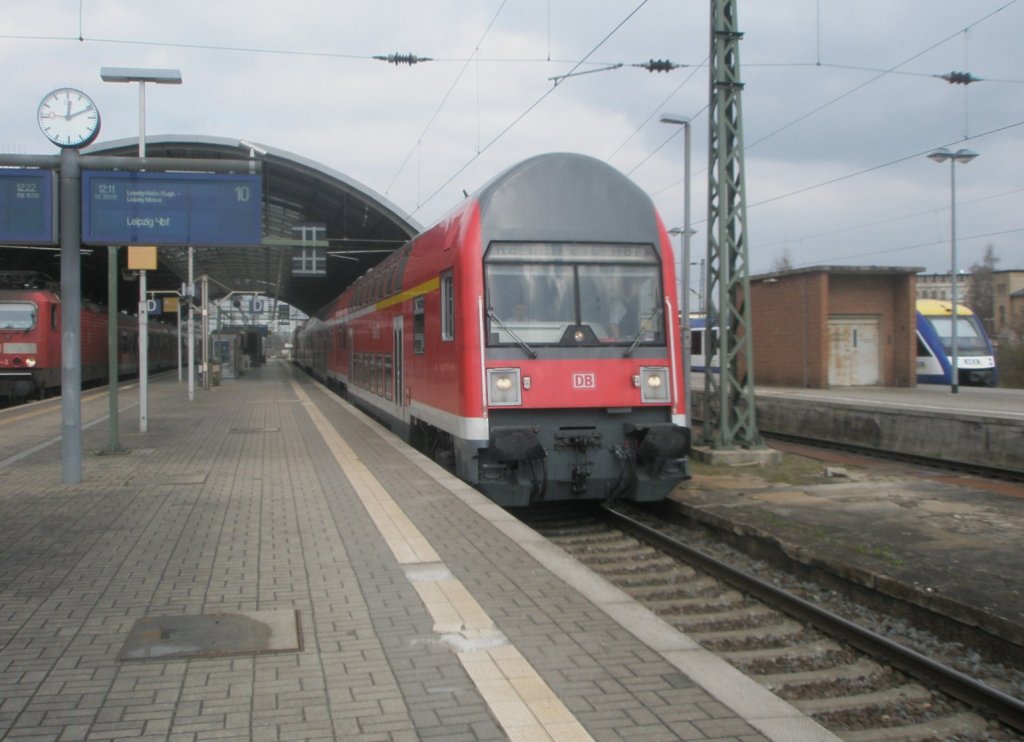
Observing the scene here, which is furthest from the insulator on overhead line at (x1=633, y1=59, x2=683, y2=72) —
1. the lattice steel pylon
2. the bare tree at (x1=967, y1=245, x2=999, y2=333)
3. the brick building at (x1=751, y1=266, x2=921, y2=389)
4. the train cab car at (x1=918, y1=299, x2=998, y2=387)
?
the bare tree at (x1=967, y1=245, x2=999, y2=333)

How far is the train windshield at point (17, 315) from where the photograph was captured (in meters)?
23.9

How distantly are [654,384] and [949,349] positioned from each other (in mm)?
23454

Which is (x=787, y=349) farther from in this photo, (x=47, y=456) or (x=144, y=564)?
(x=144, y=564)

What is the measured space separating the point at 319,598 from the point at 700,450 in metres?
8.64

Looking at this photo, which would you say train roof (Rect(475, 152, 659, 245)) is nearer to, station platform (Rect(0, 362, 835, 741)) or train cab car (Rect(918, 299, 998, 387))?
station platform (Rect(0, 362, 835, 741))

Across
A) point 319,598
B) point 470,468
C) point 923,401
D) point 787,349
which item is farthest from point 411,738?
point 787,349

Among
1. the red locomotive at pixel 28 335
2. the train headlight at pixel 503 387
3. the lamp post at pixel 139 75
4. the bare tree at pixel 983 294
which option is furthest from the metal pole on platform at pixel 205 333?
the bare tree at pixel 983 294

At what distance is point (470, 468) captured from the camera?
29.3 ft

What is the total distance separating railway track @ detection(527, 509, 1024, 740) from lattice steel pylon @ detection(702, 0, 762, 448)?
4545 mm

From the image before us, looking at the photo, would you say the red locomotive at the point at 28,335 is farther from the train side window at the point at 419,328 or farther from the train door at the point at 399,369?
the train side window at the point at 419,328

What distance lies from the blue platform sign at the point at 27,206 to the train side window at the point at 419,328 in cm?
408

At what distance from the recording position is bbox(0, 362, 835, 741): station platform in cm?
369

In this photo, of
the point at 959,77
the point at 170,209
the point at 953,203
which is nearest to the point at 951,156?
the point at 953,203

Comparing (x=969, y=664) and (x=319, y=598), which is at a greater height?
(x=319, y=598)
